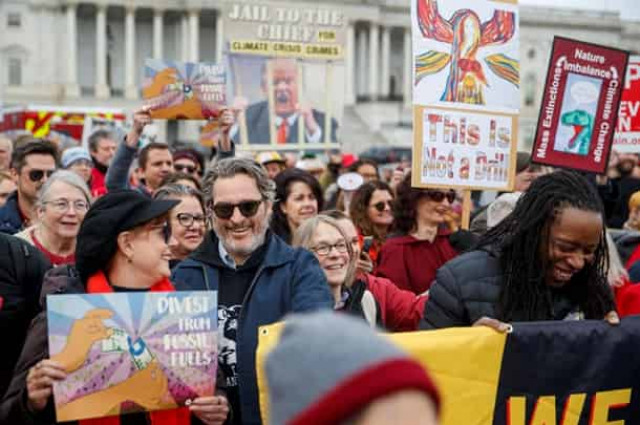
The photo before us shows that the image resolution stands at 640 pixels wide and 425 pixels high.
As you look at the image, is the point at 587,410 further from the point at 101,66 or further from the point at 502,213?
the point at 101,66

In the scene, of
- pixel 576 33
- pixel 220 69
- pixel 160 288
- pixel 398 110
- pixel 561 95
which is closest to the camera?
pixel 160 288

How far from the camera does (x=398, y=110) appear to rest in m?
60.2

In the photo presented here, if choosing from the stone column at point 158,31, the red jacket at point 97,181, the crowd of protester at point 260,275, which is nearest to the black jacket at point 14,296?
the crowd of protester at point 260,275

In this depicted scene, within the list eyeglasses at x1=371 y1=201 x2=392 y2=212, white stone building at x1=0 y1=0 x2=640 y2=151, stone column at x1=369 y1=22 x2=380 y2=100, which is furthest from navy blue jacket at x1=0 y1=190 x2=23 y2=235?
stone column at x1=369 y1=22 x2=380 y2=100

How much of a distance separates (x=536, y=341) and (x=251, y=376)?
104cm

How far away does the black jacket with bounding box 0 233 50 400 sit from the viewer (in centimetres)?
346

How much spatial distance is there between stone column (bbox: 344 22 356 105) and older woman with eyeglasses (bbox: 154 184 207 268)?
191 ft

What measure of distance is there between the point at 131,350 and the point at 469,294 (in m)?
1.21

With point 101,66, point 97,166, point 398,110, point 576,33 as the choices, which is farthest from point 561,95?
point 576,33

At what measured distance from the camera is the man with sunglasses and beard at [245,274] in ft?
10.7

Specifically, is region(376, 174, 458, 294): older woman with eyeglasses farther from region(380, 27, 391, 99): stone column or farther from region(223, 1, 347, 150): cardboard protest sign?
region(380, 27, 391, 99): stone column

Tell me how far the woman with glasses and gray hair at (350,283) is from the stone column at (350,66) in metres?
58.9

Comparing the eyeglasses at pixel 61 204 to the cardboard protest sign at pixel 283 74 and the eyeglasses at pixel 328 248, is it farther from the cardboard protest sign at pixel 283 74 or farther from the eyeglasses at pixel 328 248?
the cardboard protest sign at pixel 283 74

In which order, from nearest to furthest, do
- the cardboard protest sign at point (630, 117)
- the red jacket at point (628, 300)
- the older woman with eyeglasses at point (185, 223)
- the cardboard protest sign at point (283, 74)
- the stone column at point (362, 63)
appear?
the red jacket at point (628, 300) < the older woman with eyeglasses at point (185, 223) < the cardboard protest sign at point (630, 117) < the cardboard protest sign at point (283, 74) < the stone column at point (362, 63)
